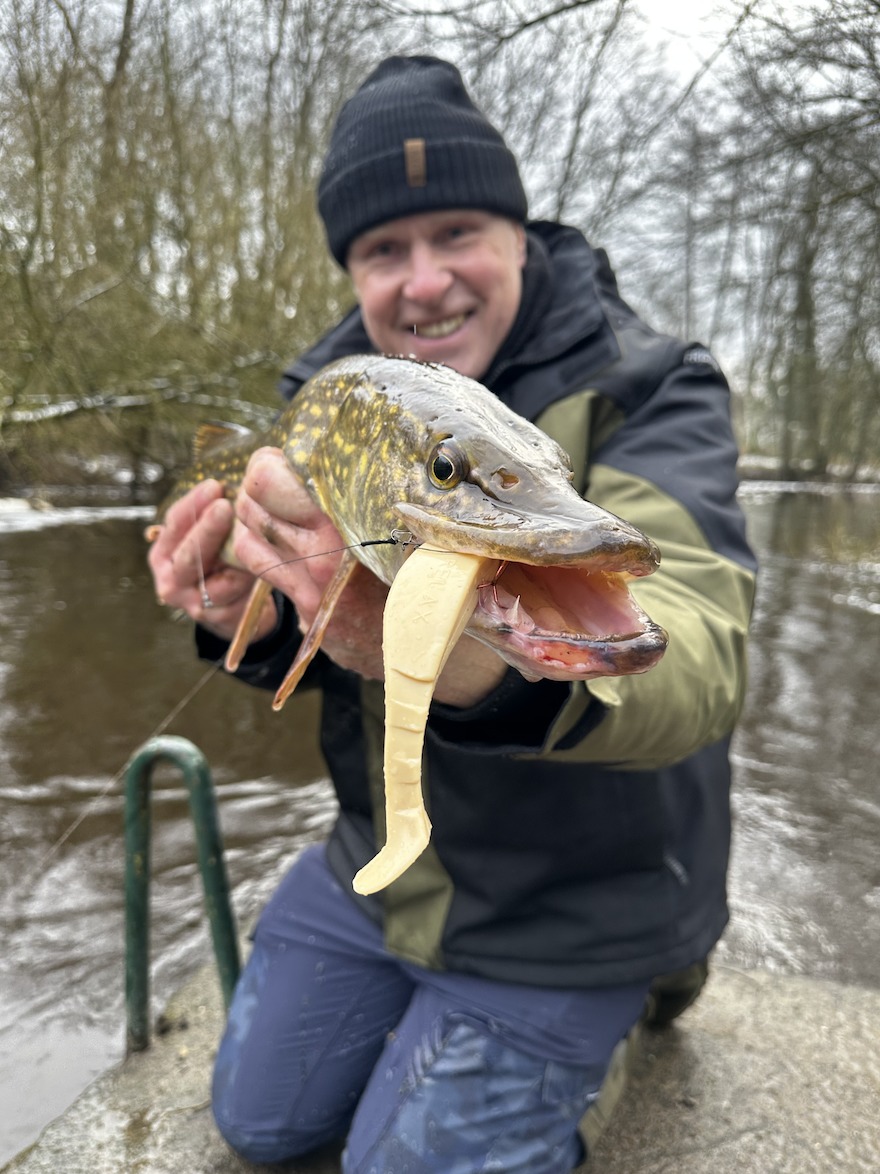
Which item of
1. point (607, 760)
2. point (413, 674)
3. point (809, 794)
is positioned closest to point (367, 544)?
point (413, 674)

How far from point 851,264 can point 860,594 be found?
3958mm

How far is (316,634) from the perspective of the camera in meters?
1.19

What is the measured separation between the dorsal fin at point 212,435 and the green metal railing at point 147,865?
88 cm

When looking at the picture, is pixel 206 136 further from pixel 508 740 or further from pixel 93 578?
pixel 508 740

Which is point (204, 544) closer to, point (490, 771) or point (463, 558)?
point (490, 771)

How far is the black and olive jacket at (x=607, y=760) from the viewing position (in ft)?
5.23

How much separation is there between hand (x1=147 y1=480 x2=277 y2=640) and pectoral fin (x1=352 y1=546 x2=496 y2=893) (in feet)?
3.61

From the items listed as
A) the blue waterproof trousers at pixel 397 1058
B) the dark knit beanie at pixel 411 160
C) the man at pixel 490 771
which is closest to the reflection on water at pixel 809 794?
the man at pixel 490 771

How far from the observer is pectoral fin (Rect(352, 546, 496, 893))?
825mm

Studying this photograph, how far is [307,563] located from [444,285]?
119 centimetres

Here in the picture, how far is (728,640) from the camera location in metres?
1.63

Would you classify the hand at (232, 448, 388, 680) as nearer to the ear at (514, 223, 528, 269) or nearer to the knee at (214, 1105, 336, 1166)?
the knee at (214, 1105, 336, 1166)

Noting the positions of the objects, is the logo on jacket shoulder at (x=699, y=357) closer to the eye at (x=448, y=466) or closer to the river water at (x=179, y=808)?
the eye at (x=448, y=466)

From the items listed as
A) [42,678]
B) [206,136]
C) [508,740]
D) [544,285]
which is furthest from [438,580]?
[206,136]
